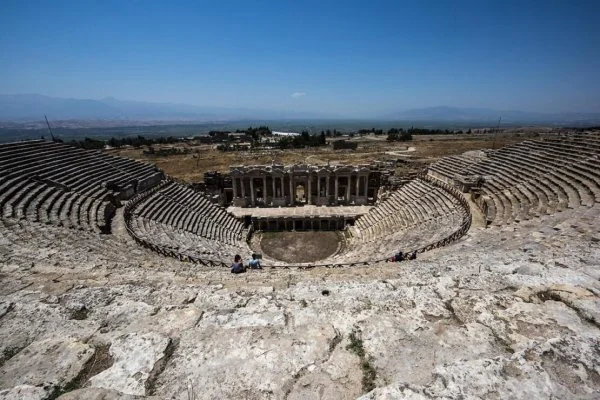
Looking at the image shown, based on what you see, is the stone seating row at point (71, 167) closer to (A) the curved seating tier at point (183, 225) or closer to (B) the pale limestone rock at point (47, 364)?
(A) the curved seating tier at point (183, 225)

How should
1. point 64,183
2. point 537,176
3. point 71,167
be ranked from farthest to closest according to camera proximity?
point 71,167, point 537,176, point 64,183

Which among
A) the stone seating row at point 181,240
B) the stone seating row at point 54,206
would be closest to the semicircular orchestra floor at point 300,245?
the stone seating row at point 181,240

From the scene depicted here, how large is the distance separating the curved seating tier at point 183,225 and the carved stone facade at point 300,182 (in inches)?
205

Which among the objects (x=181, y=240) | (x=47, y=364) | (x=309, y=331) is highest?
(x=47, y=364)

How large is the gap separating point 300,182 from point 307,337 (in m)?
33.3

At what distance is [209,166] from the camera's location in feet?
207

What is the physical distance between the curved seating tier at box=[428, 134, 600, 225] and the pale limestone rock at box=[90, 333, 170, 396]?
66.0 feet

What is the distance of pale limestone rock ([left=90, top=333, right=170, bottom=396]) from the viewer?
3.70 m

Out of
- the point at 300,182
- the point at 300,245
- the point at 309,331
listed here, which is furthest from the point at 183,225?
the point at 309,331

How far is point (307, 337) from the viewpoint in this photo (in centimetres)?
473

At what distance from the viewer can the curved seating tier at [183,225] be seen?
18.6 m

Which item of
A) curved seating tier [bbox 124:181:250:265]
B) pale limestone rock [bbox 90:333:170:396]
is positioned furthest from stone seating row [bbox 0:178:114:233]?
pale limestone rock [bbox 90:333:170:396]

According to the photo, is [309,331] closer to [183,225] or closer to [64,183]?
[183,225]

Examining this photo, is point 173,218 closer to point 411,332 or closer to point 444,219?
point 444,219
